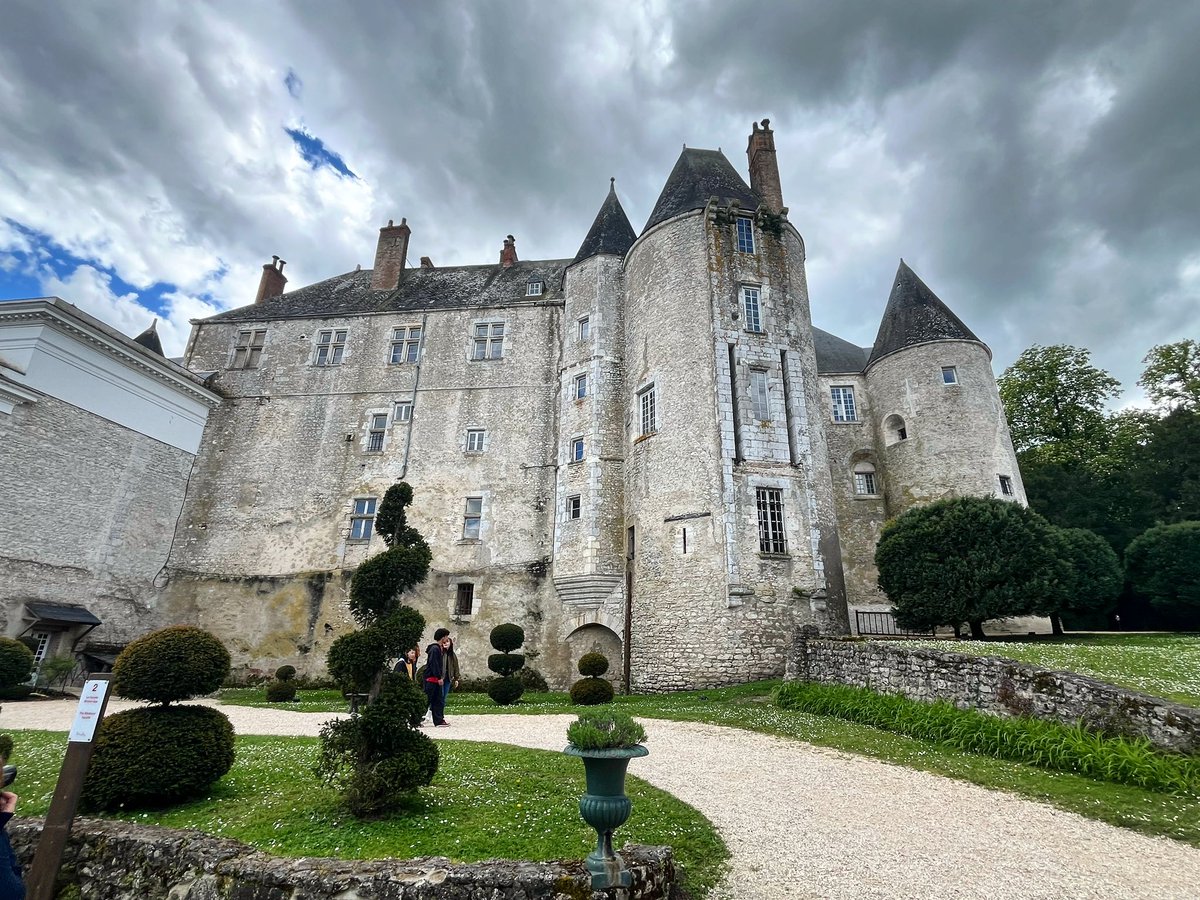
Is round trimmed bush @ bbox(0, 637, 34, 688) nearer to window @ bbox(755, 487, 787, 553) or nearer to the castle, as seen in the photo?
the castle

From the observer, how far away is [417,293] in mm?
28672

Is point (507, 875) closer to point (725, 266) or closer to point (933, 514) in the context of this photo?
point (933, 514)

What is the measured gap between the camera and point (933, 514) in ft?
55.2

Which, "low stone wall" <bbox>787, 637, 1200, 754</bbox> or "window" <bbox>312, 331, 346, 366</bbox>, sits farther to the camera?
"window" <bbox>312, 331, 346, 366</bbox>

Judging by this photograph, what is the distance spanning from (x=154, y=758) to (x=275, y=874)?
244 centimetres

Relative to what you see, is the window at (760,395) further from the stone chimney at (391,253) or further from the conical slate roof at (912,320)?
the stone chimney at (391,253)

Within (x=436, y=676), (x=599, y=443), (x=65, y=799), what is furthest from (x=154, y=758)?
(x=599, y=443)

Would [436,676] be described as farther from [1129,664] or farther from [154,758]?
[1129,664]

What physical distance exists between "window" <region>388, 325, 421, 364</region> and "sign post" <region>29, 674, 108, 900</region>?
22.8 metres

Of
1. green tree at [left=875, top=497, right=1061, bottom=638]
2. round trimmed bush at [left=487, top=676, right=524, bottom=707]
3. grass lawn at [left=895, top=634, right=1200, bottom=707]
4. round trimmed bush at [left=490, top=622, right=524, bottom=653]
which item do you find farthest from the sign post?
green tree at [left=875, top=497, right=1061, bottom=638]

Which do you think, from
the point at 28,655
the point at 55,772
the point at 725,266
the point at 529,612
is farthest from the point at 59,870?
the point at 725,266

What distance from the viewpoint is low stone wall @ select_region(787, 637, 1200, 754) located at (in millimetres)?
7074

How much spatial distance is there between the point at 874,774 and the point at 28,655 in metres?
19.3

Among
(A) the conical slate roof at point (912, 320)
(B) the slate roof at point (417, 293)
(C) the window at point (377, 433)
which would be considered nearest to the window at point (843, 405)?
(A) the conical slate roof at point (912, 320)
